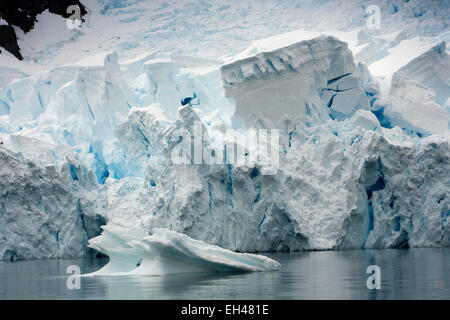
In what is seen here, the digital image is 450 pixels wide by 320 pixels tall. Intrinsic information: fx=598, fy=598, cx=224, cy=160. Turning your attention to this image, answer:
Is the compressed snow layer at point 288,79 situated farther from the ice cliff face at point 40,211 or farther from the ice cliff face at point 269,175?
the ice cliff face at point 40,211

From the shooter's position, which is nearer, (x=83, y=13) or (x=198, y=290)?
(x=198, y=290)

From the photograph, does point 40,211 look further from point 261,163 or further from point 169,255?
point 169,255

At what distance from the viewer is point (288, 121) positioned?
1852 centimetres

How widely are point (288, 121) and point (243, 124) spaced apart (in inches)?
58.4

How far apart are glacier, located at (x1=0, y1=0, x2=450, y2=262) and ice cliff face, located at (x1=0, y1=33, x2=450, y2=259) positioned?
38mm

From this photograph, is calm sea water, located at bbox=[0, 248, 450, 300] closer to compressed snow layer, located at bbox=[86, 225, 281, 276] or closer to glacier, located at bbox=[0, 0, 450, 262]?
compressed snow layer, located at bbox=[86, 225, 281, 276]

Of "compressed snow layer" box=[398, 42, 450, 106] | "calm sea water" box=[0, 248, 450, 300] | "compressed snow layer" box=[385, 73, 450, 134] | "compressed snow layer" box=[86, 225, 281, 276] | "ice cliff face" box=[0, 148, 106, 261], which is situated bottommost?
"calm sea water" box=[0, 248, 450, 300]

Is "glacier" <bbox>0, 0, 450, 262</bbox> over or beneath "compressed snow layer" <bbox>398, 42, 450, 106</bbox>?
beneath

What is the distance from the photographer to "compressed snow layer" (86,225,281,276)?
29.0 ft

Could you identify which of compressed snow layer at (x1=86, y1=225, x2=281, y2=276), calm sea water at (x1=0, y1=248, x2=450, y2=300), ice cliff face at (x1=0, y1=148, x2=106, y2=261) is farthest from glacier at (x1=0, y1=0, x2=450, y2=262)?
calm sea water at (x1=0, y1=248, x2=450, y2=300)

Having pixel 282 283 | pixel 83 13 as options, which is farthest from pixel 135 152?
pixel 282 283

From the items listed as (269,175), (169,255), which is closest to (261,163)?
(269,175)

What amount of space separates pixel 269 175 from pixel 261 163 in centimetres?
51
